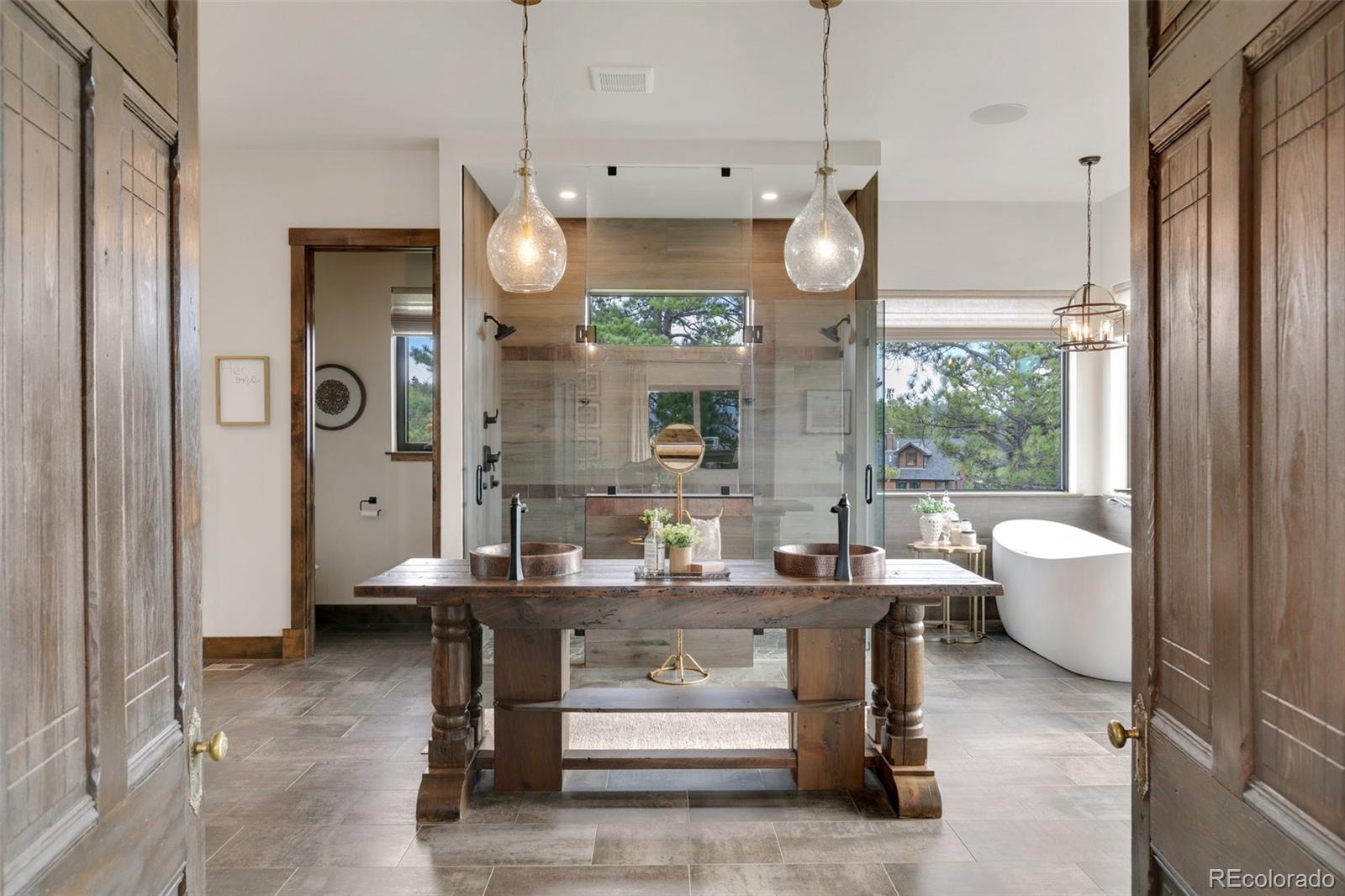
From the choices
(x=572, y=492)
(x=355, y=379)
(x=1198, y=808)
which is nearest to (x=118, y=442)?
(x=1198, y=808)

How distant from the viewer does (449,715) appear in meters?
2.83

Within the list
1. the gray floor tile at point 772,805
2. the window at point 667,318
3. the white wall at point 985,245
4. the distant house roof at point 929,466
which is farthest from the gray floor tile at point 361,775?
the white wall at point 985,245

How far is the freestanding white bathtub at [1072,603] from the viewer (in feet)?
14.5

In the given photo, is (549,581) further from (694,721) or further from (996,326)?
(996,326)

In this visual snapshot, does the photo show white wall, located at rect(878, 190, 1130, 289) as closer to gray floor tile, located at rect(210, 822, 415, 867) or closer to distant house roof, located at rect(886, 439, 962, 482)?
distant house roof, located at rect(886, 439, 962, 482)

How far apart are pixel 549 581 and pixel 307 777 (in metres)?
1.31

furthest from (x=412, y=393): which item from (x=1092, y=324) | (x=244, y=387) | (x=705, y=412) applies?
(x=1092, y=324)

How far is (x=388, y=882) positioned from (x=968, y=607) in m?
4.44

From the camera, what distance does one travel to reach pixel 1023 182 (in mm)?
5359

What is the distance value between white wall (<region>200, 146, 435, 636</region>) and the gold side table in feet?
12.3

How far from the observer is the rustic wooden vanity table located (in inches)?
106

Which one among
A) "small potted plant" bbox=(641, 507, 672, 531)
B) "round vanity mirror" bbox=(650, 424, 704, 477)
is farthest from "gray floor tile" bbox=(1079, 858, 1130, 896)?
"round vanity mirror" bbox=(650, 424, 704, 477)

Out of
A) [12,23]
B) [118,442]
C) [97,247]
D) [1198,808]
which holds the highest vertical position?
[12,23]

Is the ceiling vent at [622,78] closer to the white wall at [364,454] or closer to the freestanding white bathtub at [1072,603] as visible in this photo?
the white wall at [364,454]
